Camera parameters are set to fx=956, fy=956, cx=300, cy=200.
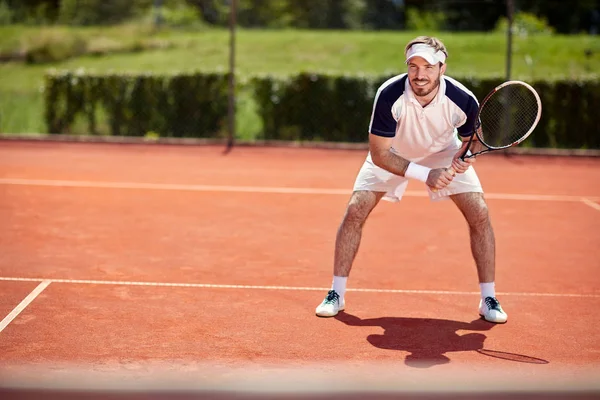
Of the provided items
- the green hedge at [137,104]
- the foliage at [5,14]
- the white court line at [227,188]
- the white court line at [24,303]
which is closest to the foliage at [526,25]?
the green hedge at [137,104]

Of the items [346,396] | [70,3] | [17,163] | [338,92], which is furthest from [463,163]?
[70,3]

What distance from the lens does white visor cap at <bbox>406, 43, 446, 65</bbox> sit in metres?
5.37

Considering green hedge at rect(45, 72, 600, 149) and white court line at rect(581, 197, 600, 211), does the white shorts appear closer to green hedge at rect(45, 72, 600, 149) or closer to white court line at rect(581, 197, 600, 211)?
white court line at rect(581, 197, 600, 211)

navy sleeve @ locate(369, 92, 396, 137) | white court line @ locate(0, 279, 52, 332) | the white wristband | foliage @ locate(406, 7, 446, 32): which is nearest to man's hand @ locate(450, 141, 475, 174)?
the white wristband

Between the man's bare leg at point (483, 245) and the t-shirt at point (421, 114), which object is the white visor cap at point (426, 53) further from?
the man's bare leg at point (483, 245)

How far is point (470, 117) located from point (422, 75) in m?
0.44

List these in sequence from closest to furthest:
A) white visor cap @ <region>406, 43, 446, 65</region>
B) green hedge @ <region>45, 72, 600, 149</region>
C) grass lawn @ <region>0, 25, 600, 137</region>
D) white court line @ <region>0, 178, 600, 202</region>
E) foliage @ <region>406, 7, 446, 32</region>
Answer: white visor cap @ <region>406, 43, 446, 65</region>, white court line @ <region>0, 178, 600, 202</region>, green hedge @ <region>45, 72, 600, 149</region>, grass lawn @ <region>0, 25, 600, 137</region>, foliage @ <region>406, 7, 446, 32</region>

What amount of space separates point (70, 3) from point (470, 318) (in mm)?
22829

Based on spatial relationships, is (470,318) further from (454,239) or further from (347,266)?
(454,239)

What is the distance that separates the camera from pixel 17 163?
12312 millimetres

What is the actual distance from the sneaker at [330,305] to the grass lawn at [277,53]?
15178 mm

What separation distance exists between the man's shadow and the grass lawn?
1538 cm

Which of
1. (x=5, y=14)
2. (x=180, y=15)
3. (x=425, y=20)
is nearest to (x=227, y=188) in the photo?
(x=425, y=20)

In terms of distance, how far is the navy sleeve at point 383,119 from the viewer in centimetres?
556
